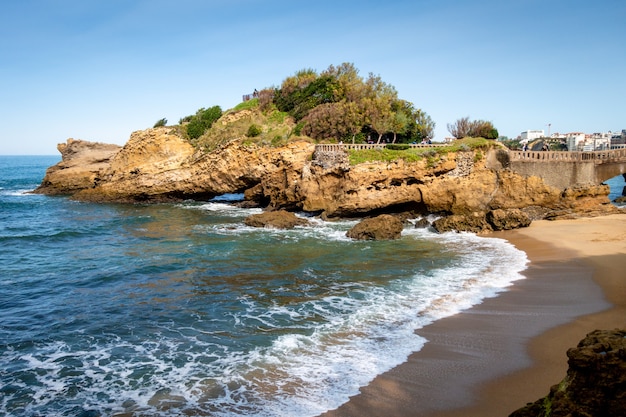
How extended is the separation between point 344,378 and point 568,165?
1001 inches

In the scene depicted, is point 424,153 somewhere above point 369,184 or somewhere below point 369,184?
above

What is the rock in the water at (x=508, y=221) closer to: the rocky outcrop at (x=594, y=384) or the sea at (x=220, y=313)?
the sea at (x=220, y=313)

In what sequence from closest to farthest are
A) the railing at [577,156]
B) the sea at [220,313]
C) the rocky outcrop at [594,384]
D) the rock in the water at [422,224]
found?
the rocky outcrop at [594,384] < the sea at [220,313] < the rock in the water at [422,224] < the railing at [577,156]

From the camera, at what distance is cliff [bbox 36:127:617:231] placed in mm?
29578

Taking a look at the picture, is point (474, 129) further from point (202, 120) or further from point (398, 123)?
point (202, 120)

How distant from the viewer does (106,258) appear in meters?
22.0

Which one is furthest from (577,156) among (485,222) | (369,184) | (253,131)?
(253,131)

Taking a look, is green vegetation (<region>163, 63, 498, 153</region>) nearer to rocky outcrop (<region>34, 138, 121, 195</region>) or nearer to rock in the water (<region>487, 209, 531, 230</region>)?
rock in the water (<region>487, 209, 531, 230</region>)

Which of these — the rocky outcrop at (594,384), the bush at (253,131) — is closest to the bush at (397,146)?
the bush at (253,131)

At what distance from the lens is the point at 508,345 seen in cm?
1134

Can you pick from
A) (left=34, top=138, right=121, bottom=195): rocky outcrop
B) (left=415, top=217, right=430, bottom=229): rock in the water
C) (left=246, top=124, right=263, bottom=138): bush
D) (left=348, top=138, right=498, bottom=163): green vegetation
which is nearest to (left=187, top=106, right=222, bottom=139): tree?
(left=246, top=124, right=263, bottom=138): bush

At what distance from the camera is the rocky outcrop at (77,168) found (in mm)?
51125

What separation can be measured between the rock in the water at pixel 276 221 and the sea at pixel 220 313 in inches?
45.3

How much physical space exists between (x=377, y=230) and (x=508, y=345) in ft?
45.6
